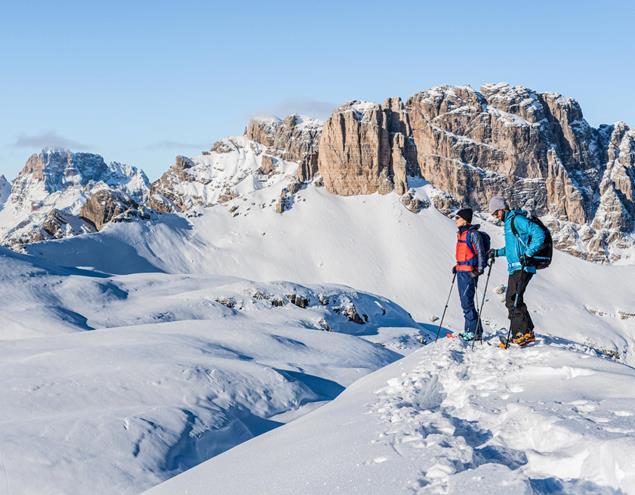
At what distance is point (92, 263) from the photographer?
257 ft

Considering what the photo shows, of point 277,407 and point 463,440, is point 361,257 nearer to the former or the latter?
point 277,407

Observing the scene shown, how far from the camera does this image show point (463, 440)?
6.18 m

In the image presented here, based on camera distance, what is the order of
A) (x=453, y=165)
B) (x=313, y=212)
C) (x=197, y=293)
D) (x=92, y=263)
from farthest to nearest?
(x=453, y=165) < (x=313, y=212) < (x=92, y=263) < (x=197, y=293)

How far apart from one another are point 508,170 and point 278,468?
415 feet

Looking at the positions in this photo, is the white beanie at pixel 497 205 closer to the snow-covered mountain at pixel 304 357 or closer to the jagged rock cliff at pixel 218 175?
the snow-covered mountain at pixel 304 357

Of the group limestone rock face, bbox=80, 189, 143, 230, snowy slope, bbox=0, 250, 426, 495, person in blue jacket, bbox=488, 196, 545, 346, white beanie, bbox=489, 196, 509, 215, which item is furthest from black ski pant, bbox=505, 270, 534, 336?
limestone rock face, bbox=80, 189, 143, 230

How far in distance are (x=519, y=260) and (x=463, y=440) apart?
639cm

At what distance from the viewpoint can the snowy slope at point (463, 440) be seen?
16.7ft

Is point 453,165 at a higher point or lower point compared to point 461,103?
lower

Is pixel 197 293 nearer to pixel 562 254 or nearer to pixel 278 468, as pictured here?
pixel 278 468

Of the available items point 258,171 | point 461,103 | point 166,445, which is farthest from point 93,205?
point 166,445

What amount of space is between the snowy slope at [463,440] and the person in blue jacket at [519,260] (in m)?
1.61

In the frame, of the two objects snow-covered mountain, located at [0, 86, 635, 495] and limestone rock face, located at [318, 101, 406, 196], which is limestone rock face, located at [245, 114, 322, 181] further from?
snow-covered mountain, located at [0, 86, 635, 495]

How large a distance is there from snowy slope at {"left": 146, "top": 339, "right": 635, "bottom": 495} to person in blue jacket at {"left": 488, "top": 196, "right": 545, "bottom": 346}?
5.29 ft
